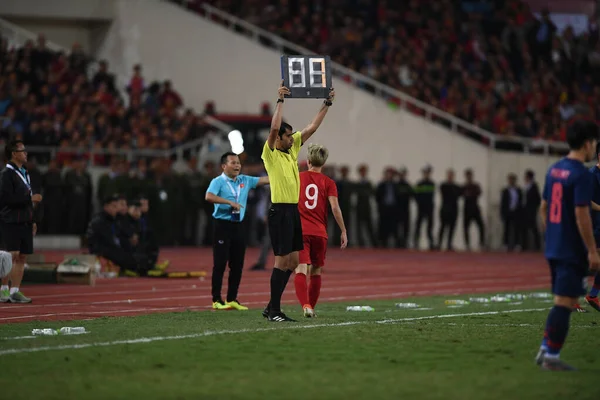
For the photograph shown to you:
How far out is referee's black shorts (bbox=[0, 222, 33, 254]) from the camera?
1616cm

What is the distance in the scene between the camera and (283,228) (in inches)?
517

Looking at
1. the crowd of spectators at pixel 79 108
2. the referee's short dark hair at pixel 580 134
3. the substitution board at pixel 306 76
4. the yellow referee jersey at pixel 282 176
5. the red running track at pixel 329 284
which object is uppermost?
the crowd of spectators at pixel 79 108

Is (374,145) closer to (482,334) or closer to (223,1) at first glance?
(223,1)

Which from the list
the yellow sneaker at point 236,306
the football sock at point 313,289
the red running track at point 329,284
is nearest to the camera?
the football sock at point 313,289

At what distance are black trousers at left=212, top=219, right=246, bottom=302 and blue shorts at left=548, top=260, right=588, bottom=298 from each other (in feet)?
22.0

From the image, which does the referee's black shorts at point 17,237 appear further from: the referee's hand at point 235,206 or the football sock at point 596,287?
the football sock at point 596,287

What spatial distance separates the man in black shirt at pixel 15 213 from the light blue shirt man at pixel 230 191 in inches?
107

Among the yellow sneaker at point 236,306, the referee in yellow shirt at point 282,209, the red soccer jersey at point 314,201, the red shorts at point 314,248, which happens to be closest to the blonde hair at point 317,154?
the red soccer jersey at point 314,201

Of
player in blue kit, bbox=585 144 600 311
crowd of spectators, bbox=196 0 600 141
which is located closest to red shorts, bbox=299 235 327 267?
player in blue kit, bbox=585 144 600 311

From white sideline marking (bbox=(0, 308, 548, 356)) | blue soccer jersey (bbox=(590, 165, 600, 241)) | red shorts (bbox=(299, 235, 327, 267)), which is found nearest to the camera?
white sideline marking (bbox=(0, 308, 548, 356))

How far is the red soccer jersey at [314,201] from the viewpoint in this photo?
46.1 feet

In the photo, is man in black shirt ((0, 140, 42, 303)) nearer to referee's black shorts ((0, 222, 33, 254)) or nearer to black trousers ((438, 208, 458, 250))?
referee's black shorts ((0, 222, 33, 254))

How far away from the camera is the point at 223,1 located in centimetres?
3856

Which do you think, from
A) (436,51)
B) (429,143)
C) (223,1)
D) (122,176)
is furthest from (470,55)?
(122,176)
